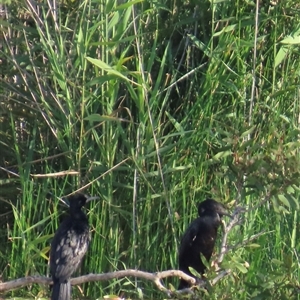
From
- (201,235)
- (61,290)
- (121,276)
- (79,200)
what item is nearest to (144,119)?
(79,200)

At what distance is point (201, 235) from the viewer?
14.7 ft

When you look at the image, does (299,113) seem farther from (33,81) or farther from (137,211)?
(33,81)

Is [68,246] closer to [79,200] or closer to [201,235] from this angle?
[79,200]

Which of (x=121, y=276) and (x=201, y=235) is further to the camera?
(x=201, y=235)

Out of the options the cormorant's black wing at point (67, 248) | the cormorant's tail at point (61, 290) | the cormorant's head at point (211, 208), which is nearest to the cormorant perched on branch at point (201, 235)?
the cormorant's head at point (211, 208)

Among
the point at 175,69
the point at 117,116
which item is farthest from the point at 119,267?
the point at 175,69

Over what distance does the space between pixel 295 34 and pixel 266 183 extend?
4.13 ft

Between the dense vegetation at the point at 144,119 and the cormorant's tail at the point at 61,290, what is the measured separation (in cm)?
33

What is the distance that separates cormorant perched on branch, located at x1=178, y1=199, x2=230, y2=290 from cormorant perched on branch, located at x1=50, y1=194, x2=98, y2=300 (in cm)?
49

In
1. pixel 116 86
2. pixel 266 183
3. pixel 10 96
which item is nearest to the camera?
pixel 266 183

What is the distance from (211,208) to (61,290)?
0.80 metres

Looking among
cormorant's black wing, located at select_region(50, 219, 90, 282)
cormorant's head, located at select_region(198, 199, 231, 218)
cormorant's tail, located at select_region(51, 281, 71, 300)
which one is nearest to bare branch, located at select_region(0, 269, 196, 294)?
cormorant's tail, located at select_region(51, 281, 71, 300)

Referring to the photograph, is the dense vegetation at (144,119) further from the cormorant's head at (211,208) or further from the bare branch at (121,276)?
the bare branch at (121,276)

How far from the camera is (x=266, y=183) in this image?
365 centimetres
